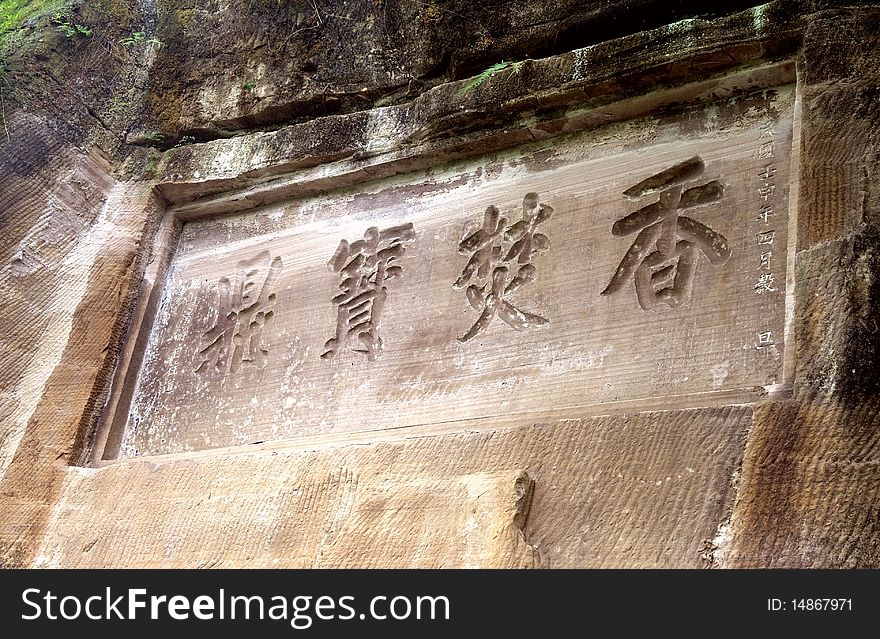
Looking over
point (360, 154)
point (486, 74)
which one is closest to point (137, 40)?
point (360, 154)

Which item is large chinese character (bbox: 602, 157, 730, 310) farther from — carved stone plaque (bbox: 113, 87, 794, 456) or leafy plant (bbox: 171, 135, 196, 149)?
leafy plant (bbox: 171, 135, 196, 149)

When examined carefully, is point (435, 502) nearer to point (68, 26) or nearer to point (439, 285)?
point (439, 285)

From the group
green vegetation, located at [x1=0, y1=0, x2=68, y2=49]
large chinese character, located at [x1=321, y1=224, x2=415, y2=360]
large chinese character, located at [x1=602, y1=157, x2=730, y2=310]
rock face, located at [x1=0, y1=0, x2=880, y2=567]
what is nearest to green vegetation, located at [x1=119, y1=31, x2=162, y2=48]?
rock face, located at [x1=0, y1=0, x2=880, y2=567]

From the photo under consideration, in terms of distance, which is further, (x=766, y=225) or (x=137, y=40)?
(x=137, y=40)

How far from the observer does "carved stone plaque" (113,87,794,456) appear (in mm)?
2871

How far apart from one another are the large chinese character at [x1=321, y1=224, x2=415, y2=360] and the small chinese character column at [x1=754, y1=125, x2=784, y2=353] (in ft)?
4.38

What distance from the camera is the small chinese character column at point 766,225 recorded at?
8.91ft

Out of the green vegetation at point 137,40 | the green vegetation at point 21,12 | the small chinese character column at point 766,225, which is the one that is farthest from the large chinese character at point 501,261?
the green vegetation at point 21,12

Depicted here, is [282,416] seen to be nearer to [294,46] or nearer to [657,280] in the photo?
[657,280]

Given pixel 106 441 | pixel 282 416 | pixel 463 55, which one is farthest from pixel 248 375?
pixel 463 55

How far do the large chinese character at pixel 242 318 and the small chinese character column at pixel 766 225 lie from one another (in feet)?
6.32

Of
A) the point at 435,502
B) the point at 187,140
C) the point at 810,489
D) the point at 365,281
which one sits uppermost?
the point at 187,140

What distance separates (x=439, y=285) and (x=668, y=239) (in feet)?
2.84

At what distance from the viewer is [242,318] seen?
12.7 feet
